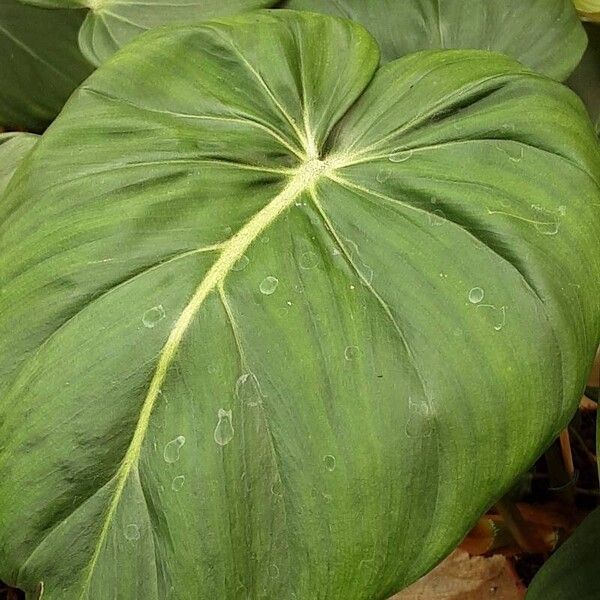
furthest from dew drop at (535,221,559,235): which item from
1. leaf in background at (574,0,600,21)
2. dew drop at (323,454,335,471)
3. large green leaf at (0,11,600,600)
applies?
leaf in background at (574,0,600,21)

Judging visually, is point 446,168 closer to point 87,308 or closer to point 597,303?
point 597,303

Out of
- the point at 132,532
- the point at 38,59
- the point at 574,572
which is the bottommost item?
the point at 574,572

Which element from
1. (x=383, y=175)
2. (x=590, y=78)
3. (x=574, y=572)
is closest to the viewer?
(x=383, y=175)

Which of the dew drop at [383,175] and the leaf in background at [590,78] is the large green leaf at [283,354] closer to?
the dew drop at [383,175]

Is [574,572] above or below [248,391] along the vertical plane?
below

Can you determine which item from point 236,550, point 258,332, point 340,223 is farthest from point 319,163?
point 236,550

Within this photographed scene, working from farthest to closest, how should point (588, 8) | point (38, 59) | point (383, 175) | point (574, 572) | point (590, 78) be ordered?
point (38, 59) < point (590, 78) < point (588, 8) < point (574, 572) < point (383, 175)

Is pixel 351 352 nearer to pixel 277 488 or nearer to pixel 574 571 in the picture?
pixel 277 488

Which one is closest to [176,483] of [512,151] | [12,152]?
[512,151]

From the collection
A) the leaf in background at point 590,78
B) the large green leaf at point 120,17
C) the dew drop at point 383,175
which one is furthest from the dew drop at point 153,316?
the leaf in background at point 590,78
